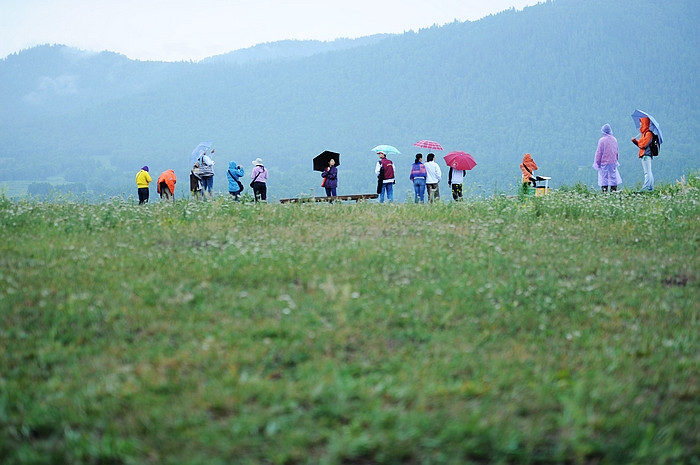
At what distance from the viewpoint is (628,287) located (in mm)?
7648

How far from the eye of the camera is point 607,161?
21078 mm

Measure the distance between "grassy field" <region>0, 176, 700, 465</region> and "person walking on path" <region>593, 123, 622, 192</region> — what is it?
11.6 meters

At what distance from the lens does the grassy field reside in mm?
4008

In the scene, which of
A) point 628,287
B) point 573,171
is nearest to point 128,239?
point 628,287

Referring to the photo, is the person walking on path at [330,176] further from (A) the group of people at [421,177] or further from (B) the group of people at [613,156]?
A: (B) the group of people at [613,156]

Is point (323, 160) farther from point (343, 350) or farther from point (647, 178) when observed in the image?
point (343, 350)

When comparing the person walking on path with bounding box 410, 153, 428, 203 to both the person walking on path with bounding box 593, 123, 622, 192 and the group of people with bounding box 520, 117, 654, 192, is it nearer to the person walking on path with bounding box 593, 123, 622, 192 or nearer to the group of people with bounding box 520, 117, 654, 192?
the group of people with bounding box 520, 117, 654, 192

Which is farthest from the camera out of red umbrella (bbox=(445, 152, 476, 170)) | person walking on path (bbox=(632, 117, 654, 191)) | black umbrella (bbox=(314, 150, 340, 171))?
black umbrella (bbox=(314, 150, 340, 171))

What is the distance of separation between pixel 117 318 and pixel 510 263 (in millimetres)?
5067

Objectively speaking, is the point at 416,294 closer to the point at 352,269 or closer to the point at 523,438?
the point at 352,269

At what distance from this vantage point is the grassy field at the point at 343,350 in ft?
13.1

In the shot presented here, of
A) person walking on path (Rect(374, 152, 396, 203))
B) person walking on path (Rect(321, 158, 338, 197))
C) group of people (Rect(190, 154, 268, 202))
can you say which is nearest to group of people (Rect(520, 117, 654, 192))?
person walking on path (Rect(374, 152, 396, 203))

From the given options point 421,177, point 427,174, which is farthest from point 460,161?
point 421,177

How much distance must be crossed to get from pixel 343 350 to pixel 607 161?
713 inches
